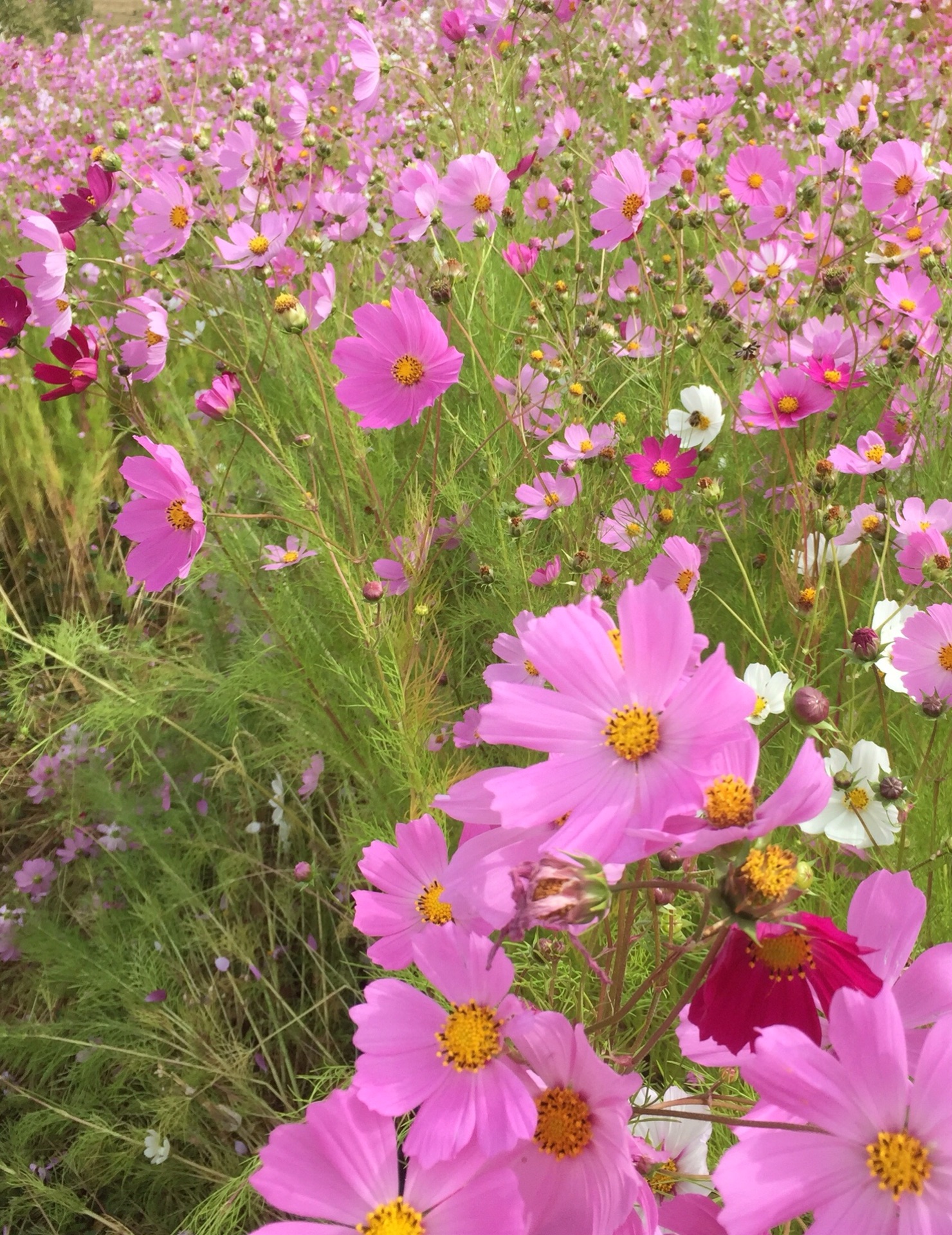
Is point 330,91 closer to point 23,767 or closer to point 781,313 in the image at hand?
point 781,313

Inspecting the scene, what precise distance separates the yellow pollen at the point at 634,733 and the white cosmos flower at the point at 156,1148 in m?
0.90

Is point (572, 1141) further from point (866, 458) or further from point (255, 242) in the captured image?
point (255, 242)

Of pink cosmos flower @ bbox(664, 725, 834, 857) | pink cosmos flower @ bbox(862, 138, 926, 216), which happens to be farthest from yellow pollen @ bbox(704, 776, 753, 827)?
pink cosmos flower @ bbox(862, 138, 926, 216)

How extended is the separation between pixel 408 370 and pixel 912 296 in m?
0.76

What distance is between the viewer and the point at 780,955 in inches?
12.8

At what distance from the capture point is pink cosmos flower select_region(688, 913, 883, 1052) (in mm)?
320

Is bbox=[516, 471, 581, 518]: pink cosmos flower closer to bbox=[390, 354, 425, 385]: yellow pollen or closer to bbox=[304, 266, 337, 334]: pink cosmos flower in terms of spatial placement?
bbox=[390, 354, 425, 385]: yellow pollen

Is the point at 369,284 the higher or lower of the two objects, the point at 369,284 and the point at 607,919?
the higher

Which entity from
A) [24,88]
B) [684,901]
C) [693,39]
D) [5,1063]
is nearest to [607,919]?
[684,901]

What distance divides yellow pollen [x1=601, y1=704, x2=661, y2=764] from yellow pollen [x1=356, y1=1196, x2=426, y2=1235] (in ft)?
0.69

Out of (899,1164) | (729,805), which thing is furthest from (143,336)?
(899,1164)

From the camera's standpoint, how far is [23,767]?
156cm

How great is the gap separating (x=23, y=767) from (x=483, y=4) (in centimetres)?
176

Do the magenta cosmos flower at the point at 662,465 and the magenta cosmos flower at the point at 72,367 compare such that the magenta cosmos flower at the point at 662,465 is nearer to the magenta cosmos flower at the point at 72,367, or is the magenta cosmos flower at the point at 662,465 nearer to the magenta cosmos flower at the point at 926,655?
the magenta cosmos flower at the point at 926,655
